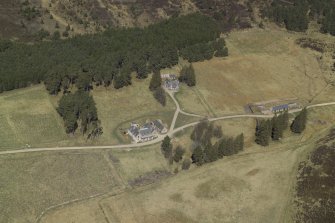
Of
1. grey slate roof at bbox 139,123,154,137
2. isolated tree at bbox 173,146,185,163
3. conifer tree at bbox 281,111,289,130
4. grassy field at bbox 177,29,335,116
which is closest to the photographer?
isolated tree at bbox 173,146,185,163

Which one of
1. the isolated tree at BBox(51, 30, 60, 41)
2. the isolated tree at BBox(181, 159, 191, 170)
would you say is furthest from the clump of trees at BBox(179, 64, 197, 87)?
the isolated tree at BBox(51, 30, 60, 41)

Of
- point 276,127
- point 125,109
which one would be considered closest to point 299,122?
point 276,127

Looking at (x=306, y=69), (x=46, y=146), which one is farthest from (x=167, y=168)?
(x=306, y=69)

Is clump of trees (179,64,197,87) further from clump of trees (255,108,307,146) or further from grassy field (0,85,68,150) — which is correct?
grassy field (0,85,68,150)

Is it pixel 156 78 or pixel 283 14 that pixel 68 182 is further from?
pixel 283 14

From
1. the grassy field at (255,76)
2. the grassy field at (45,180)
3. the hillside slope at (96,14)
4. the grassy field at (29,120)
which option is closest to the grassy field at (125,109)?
the grassy field at (255,76)

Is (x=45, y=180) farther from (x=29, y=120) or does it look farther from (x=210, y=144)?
(x=210, y=144)
